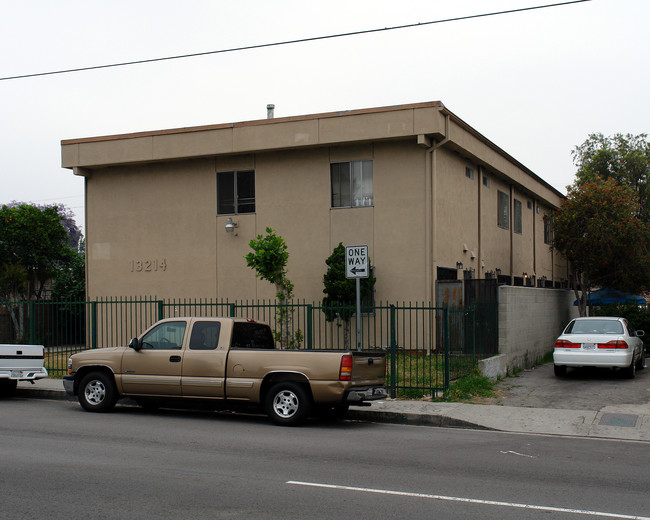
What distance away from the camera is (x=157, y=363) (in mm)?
12617

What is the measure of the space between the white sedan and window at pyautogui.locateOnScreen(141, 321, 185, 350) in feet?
29.1

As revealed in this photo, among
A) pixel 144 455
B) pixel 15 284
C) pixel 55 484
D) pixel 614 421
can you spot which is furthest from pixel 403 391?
pixel 15 284

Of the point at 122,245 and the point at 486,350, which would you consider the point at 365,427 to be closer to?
the point at 486,350

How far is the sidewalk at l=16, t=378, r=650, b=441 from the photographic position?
37.7 ft

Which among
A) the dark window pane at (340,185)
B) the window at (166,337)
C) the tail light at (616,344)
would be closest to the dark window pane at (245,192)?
the dark window pane at (340,185)

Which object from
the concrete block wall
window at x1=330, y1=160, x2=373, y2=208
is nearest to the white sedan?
the concrete block wall

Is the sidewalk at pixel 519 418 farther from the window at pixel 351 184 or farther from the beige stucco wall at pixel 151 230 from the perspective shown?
the beige stucco wall at pixel 151 230

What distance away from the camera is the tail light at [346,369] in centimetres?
1135

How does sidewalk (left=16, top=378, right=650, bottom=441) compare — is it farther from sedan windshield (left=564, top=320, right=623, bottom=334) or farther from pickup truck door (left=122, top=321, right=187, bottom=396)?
sedan windshield (left=564, top=320, right=623, bottom=334)

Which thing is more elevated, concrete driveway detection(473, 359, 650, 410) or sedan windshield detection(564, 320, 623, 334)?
sedan windshield detection(564, 320, 623, 334)

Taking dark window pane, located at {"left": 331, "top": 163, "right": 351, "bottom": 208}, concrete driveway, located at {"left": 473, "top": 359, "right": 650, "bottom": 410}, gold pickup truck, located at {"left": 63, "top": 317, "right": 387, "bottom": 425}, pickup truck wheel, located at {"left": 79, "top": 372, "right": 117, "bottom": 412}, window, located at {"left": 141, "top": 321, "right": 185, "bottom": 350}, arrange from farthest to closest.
A: dark window pane, located at {"left": 331, "top": 163, "right": 351, "bottom": 208} → concrete driveway, located at {"left": 473, "top": 359, "right": 650, "bottom": 410} → pickup truck wheel, located at {"left": 79, "top": 372, "right": 117, "bottom": 412} → window, located at {"left": 141, "top": 321, "right": 185, "bottom": 350} → gold pickup truck, located at {"left": 63, "top": 317, "right": 387, "bottom": 425}

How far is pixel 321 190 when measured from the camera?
838 inches

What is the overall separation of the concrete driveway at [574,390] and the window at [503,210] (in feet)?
29.2

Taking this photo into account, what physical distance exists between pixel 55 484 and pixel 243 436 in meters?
3.58
